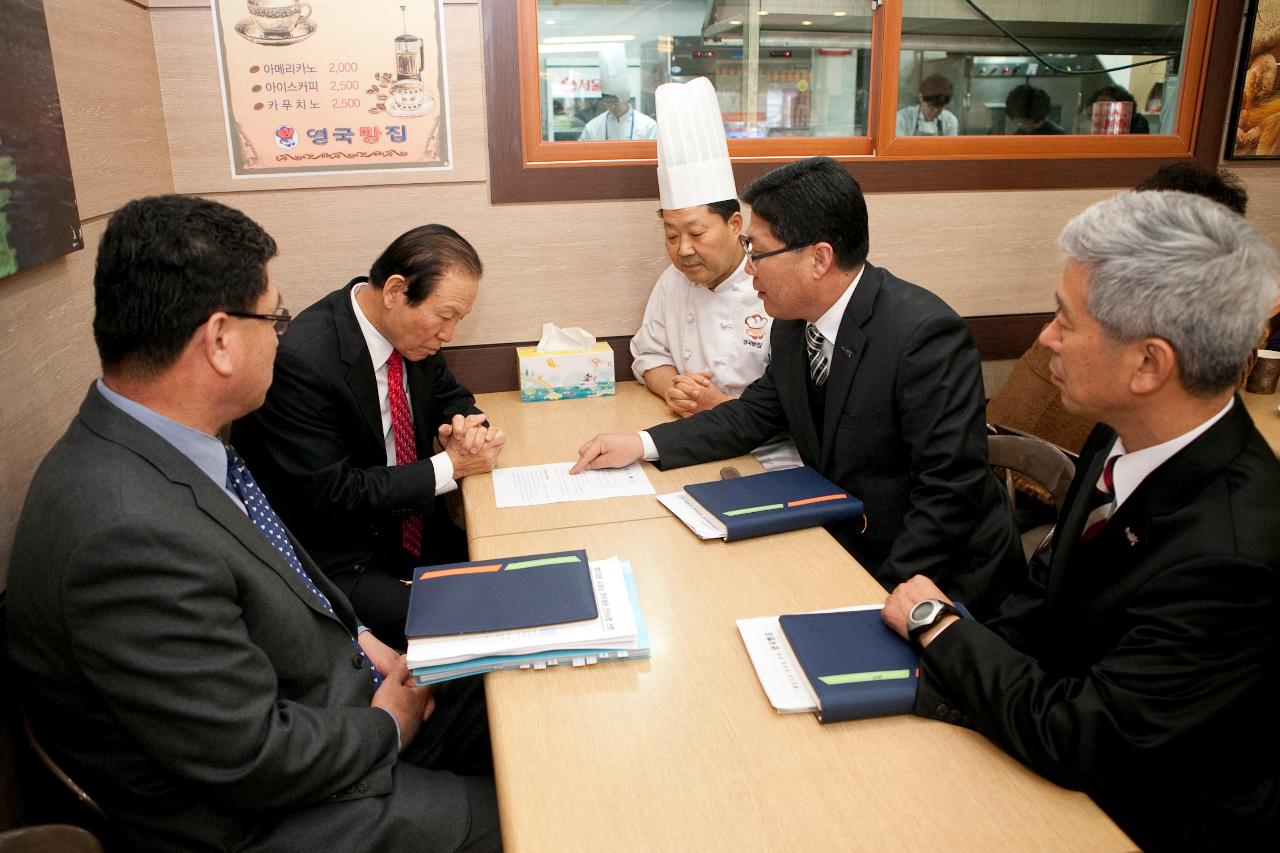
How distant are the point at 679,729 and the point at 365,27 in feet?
7.20

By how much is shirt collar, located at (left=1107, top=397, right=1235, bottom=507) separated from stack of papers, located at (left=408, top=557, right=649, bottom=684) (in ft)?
2.38

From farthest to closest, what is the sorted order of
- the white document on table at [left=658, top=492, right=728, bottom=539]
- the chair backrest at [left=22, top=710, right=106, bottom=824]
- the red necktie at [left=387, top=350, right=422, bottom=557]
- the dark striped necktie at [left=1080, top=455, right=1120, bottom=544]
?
the red necktie at [left=387, top=350, right=422, bottom=557], the white document on table at [left=658, top=492, right=728, bottom=539], the dark striped necktie at [left=1080, top=455, right=1120, bottom=544], the chair backrest at [left=22, top=710, right=106, bottom=824]

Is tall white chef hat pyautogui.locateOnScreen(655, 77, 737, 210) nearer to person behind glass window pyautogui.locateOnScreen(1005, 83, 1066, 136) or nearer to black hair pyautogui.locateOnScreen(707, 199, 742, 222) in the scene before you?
black hair pyautogui.locateOnScreen(707, 199, 742, 222)

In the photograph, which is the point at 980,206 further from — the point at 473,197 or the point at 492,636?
the point at 492,636

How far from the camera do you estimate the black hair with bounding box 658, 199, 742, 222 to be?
8.06 ft

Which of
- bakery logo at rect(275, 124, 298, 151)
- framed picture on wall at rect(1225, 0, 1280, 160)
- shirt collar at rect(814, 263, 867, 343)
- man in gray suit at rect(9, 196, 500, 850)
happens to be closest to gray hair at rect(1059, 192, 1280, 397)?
shirt collar at rect(814, 263, 867, 343)

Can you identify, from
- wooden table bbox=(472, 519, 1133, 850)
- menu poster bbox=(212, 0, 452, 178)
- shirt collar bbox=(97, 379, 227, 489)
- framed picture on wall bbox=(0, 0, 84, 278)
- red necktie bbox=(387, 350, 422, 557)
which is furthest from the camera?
menu poster bbox=(212, 0, 452, 178)

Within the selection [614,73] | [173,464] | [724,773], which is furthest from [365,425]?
[614,73]

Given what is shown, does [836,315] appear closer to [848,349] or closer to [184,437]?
[848,349]

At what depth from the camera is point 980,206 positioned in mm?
2969

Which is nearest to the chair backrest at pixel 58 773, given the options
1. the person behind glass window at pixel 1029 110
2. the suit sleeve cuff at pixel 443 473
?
the suit sleeve cuff at pixel 443 473

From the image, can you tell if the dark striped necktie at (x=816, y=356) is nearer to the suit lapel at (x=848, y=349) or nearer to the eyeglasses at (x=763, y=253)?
the suit lapel at (x=848, y=349)

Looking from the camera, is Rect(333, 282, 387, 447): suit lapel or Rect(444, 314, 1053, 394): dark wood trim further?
Rect(444, 314, 1053, 394): dark wood trim

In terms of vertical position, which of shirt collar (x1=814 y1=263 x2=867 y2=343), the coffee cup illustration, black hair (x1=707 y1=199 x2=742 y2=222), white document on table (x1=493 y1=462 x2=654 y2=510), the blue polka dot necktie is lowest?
white document on table (x1=493 y1=462 x2=654 y2=510)
